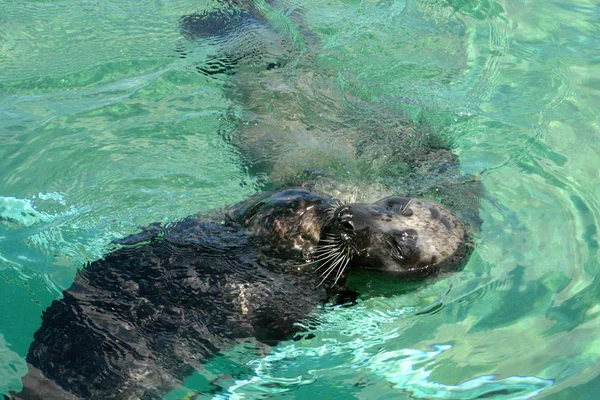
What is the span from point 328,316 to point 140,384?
1.18 m

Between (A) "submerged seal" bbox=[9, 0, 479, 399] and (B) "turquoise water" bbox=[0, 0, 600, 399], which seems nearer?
(A) "submerged seal" bbox=[9, 0, 479, 399]

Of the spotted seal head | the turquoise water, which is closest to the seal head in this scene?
the spotted seal head

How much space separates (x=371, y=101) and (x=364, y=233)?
2.30 meters

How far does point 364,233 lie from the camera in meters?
4.50

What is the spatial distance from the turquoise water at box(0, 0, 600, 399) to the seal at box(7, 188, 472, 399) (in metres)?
0.15

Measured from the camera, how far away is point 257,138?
6.12 m

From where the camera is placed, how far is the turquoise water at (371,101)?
429cm

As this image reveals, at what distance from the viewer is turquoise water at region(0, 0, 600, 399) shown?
429 cm

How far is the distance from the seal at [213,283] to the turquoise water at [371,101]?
0.50 ft

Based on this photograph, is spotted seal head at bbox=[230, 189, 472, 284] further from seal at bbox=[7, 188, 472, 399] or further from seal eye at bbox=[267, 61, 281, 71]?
seal eye at bbox=[267, 61, 281, 71]

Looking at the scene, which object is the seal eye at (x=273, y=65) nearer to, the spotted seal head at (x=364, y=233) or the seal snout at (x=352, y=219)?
the spotted seal head at (x=364, y=233)

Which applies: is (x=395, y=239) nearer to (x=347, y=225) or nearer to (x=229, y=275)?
(x=347, y=225)

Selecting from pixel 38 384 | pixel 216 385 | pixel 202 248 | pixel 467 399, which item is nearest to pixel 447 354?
pixel 467 399

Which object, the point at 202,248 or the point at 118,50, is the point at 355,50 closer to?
the point at 118,50
